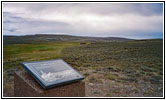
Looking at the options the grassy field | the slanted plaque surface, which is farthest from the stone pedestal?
the grassy field

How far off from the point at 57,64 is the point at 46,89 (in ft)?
2.42

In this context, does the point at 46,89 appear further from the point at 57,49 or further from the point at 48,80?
the point at 57,49

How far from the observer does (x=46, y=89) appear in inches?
129

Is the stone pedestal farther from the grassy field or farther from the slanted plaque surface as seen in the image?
the grassy field

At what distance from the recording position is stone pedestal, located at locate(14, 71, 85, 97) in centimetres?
329

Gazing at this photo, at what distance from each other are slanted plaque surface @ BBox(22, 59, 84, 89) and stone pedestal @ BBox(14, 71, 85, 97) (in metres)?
0.14

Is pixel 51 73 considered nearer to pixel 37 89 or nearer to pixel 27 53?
pixel 37 89

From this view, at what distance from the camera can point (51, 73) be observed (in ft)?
11.5

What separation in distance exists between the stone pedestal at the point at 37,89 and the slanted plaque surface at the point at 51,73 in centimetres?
14

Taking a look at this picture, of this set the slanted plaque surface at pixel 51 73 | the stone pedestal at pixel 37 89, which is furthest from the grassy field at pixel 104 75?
the slanted plaque surface at pixel 51 73

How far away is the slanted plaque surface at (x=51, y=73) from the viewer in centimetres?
326

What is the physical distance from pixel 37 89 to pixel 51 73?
0.41 m

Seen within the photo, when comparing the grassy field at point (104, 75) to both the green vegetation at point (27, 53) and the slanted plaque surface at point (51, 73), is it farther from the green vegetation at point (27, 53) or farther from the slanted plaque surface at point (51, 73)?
the slanted plaque surface at point (51, 73)

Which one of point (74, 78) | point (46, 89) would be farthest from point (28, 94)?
point (74, 78)
